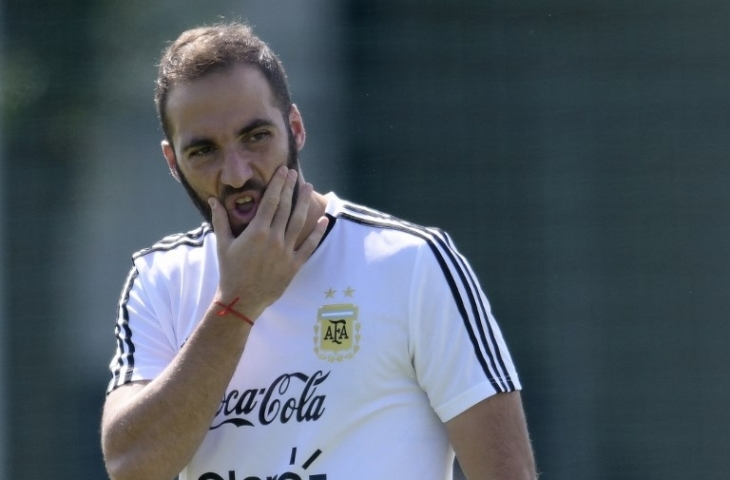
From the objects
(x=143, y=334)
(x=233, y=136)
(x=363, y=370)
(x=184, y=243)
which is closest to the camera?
(x=363, y=370)

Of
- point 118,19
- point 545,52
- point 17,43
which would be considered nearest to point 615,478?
point 545,52

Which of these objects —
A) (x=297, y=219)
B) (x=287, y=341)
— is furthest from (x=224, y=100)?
(x=287, y=341)

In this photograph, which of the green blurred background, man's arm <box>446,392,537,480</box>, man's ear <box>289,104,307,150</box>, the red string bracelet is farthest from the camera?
the green blurred background

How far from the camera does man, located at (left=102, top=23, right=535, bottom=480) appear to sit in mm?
2449

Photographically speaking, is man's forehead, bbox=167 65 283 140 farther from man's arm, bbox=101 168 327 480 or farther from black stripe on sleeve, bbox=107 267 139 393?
black stripe on sleeve, bbox=107 267 139 393

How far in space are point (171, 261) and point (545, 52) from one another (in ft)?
5.25

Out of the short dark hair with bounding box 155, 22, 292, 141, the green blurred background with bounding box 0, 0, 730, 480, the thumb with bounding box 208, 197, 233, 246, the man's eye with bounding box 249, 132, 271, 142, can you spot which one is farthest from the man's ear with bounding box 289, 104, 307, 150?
the green blurred background with bounding box 0, 0, 730, 480

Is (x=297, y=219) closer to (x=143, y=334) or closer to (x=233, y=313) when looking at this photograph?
(x=233, y=313)

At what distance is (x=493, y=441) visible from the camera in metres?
2.39

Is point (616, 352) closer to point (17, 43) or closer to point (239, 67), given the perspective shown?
point (239, 67)

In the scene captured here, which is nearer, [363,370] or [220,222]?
[363,370]

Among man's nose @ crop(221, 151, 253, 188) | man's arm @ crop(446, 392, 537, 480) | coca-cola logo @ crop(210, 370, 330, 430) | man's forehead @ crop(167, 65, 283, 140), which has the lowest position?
man's arm @ crop(446, 392, 537, 480)

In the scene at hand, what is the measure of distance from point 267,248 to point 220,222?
0.14 m

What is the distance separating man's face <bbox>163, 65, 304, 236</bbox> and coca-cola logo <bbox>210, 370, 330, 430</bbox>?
0.36 metres
